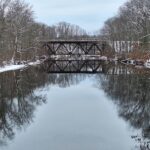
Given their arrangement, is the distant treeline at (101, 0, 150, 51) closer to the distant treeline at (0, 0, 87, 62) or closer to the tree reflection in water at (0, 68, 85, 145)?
the distant treeline at (0, 0, 87, 62)

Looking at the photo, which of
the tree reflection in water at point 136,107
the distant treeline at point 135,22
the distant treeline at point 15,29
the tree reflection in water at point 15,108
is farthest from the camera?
the distant treeline at point 135,22

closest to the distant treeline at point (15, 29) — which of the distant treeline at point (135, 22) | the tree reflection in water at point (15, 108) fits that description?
the distant treeline at point (135, 22)

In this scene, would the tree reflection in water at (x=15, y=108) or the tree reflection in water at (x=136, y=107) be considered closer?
the tree reflection in water at (x=136, y=107)

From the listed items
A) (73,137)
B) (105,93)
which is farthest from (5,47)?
(73,137)

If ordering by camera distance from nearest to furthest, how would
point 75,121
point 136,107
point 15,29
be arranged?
point 75,121 → point 136,107 → point 15,29

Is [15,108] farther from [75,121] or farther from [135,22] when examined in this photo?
[135,22]

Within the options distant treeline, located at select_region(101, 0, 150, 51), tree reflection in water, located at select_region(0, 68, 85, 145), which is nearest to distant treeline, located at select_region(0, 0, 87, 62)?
distant treeline, located at select_region(101, 0, 150, 51)

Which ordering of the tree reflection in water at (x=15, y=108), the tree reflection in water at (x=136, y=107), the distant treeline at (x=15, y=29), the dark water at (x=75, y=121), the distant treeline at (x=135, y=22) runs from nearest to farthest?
the dark water at (x=75, y=121)
the tree reflection in water at (x=136, y=107)
the tree reflection in water at (x=15, y=108)
the distant treeline at (x=15, y=29)
the distant treeline at (x=135, y=22)

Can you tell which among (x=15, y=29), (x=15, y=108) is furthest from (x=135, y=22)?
Answer: (x=15, y=108)

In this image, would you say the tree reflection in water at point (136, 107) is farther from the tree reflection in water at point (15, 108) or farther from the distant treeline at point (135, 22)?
the distant treeline at point (135, 22)

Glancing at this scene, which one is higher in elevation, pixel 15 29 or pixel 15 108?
pixel 15 29

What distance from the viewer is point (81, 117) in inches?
720

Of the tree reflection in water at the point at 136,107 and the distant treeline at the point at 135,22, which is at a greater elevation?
the distant treeline at the point at 135,22

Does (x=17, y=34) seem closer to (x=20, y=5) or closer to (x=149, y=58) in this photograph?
(x=20, y=5)
